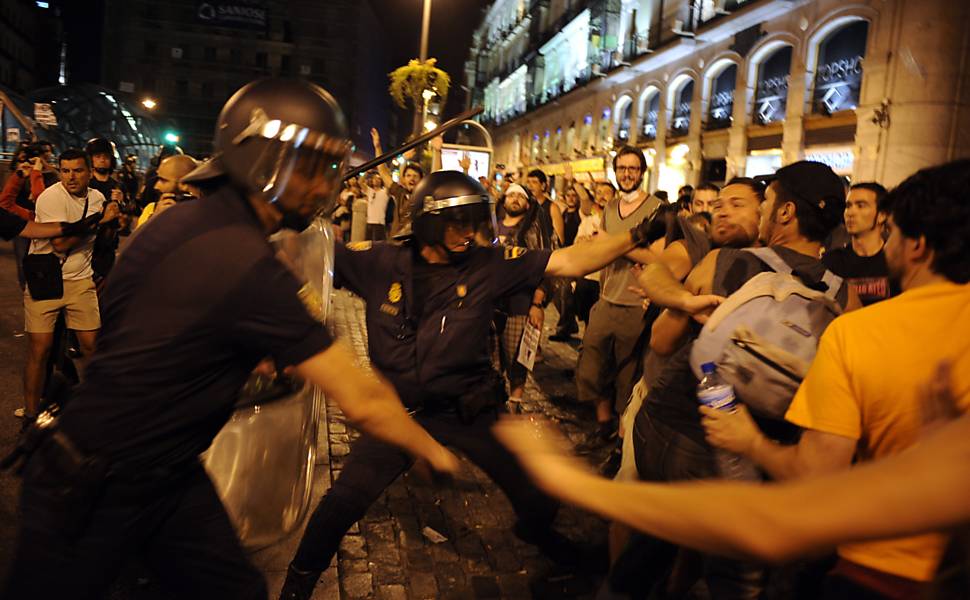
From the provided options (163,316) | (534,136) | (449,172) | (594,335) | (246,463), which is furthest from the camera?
(534,136)

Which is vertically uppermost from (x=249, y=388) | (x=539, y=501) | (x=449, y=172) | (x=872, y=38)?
(x=872, y=38)

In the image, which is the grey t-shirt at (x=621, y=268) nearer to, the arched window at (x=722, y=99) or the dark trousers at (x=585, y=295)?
the dark trousers at (x=585, y=295)

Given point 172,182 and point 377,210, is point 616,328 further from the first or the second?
point 377,210

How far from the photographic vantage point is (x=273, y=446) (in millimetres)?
3184

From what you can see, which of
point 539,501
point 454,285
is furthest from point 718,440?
point 454,285

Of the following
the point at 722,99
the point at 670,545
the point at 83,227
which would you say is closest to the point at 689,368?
the point at 670,545

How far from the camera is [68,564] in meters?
1.81

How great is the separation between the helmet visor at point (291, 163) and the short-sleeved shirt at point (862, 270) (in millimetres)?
3404

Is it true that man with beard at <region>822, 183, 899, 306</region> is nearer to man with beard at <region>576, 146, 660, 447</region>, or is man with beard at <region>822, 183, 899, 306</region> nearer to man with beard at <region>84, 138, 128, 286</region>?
man with beard at <region>576, 146, 660, 447</region>

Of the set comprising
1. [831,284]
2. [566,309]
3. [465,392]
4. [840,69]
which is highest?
[840,69]

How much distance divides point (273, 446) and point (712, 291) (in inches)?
80.1

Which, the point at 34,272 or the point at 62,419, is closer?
the point at 62,419

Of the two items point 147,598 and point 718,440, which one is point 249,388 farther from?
point 718,440

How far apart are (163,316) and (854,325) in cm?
172
